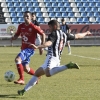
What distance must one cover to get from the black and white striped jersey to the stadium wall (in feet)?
86.9

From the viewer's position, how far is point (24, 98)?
27.7ft

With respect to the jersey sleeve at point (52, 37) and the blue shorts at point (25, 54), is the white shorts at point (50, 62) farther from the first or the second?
the blue shorts at point (25, 54)

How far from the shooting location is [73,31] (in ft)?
120

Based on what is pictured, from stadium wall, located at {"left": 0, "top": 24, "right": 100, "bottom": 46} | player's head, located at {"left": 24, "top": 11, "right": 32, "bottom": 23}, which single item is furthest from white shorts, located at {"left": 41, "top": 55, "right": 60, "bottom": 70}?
stadium wall, located at {"left": 0, "top": 24, "right": 100, "bottom": 46}

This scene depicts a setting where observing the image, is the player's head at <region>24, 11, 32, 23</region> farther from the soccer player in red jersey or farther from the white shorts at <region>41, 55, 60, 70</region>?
the white shorts at <region>41, 55, 60, 70</region>

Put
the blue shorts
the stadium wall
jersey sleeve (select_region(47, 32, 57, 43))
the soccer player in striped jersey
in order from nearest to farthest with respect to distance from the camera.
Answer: jersey sleeve (select_region(47, 32, 57, 43)) < the soccer player in striped jersey < the blue shorts < the stadium wall

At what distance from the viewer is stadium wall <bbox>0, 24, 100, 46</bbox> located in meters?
35.2

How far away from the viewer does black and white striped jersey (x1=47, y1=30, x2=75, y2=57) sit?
331 inches

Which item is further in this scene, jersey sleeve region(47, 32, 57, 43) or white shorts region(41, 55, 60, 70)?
white shorts region(41, 55, 60, 70)

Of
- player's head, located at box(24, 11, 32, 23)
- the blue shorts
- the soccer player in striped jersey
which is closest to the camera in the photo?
the soccer player in striped jersey

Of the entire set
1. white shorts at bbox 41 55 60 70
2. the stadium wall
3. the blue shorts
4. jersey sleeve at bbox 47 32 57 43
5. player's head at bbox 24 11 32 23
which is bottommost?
the stadium wall

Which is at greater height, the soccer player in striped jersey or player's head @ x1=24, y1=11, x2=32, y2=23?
player's head @ x1=24, y1=11, x2=32, y2=23

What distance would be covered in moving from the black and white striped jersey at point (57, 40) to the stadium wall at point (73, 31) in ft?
86.9

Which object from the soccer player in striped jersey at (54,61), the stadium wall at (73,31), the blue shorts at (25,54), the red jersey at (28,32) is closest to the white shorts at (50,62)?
the soccer player in striped jersey at (54,61)
